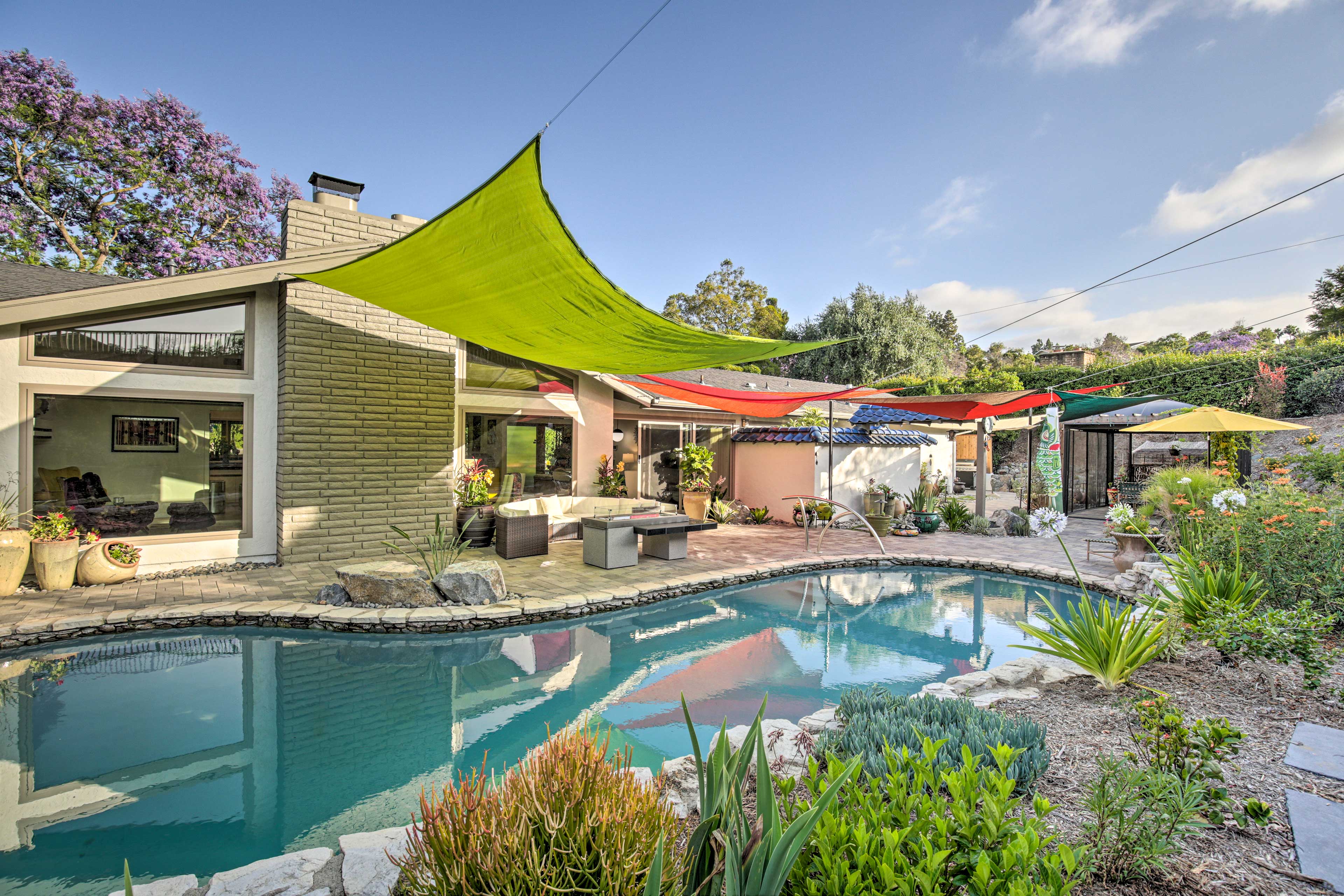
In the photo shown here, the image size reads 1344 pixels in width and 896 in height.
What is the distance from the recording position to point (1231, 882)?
68.4 inches

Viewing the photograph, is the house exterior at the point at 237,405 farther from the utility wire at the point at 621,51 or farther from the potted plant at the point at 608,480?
the utility wire at the point at 621,51

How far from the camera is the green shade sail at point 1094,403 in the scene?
10664 millimetres

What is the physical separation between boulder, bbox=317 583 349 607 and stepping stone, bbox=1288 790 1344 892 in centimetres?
620

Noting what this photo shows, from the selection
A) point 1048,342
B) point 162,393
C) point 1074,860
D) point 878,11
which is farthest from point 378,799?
point 1048,342

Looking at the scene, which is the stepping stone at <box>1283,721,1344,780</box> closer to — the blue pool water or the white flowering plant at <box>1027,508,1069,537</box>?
the white flowering plant at <box>1027,508,1069,537</box>

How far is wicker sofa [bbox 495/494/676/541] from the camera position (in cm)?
894

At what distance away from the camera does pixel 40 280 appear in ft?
22.6

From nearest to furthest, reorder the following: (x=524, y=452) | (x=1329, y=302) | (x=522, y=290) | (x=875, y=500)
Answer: (x=522, y=290), (x=524, y=452), (x=875, y=500), (x=1329, y=302)

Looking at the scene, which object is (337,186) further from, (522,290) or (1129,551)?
(1129,551)

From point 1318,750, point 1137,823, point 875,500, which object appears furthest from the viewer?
point 875,500

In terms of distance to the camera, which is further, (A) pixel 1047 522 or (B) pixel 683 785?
(A) pixel 1047 522

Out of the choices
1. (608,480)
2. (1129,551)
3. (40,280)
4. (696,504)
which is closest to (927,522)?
(1129,551)

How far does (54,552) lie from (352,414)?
9.50 feet

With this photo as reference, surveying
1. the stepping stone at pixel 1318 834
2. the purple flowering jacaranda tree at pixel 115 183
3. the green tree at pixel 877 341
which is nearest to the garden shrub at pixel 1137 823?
the stepping stone at pixel 1318 834
